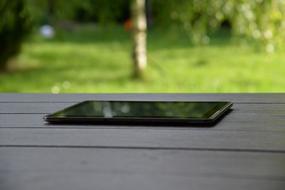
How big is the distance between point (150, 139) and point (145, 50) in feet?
14.7

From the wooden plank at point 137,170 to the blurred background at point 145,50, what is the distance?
6.18ft

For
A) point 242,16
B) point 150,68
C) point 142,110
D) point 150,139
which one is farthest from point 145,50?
point 150,139

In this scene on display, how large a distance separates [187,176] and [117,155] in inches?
4.0

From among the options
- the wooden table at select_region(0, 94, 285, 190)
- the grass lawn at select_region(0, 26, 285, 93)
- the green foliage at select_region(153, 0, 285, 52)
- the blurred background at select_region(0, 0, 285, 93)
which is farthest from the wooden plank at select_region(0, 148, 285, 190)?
the grass lawn at select_region(0, 26, 285, 93)

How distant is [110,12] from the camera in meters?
2.51

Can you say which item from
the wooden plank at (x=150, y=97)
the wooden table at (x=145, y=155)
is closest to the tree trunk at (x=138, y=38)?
the wooden plank at (x=150, y=97)

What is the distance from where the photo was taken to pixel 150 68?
551cm

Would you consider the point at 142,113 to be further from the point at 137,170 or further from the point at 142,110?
the point at 137,170

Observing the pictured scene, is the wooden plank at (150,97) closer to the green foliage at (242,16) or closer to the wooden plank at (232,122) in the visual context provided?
the wooden plank at (232,122)

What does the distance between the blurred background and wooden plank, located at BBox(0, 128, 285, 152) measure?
69.5 inches

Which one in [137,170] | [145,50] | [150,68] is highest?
[145,50]

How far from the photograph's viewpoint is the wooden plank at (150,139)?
0.67 meters

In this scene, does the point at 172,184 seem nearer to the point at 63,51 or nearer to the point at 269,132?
the point at 269,132

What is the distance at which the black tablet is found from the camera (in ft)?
2.60
